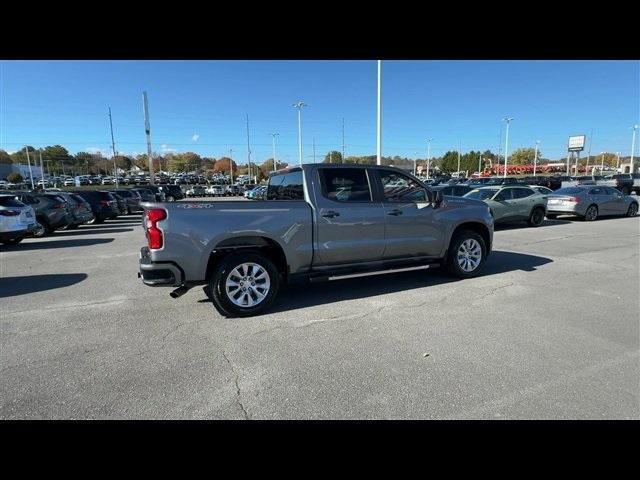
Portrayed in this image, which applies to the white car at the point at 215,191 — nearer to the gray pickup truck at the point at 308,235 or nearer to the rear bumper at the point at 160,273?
the gray pickup truck at the point at 308,235

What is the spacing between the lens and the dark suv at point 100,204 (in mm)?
18062

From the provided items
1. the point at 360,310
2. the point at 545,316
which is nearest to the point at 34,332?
the point at 360,310

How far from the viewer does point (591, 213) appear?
1558cm

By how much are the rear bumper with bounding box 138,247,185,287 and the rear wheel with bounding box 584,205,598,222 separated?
55.0 ft

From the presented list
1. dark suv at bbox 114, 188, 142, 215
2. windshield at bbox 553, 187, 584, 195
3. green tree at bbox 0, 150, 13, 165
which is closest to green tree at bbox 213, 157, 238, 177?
green tree at bbox 0, 150, 13, 165

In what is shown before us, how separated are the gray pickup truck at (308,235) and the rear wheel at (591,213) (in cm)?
1211

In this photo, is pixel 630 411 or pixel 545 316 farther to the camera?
pixel 545 316

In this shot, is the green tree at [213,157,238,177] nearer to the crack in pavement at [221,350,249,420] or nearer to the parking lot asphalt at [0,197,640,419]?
the parking lot asphalt at [0,197,640,419]

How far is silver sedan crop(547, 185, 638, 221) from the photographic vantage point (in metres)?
15.4

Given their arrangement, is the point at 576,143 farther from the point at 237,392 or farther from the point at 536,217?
the point at 237,392

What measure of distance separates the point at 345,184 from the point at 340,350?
2570mm
